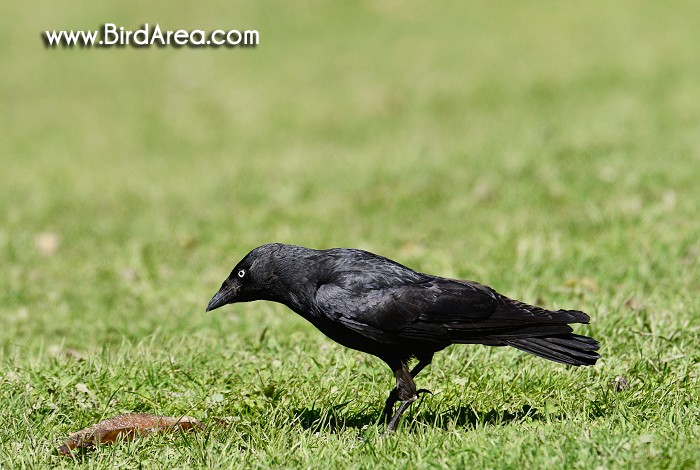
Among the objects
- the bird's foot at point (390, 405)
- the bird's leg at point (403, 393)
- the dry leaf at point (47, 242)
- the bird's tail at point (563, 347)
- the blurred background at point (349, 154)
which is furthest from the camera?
the dry leaf at point (47, 242)

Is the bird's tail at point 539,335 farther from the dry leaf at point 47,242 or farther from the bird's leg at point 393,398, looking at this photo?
the dry leaf at point 47,242

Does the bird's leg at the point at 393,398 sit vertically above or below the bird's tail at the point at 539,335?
below

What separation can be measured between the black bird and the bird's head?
0.10 meters

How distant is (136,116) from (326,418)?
10956mm

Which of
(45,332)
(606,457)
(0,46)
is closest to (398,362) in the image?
(606,457)

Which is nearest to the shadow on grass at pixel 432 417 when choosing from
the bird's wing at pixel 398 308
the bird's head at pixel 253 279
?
the bird's wing at pixel 398 308

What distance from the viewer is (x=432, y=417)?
4672 mm

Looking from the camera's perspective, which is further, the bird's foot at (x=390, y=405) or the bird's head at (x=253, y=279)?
the bird's head at (x=253, y=279)

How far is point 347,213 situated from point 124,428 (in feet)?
17.2

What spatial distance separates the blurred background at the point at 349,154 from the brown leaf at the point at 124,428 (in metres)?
1.73

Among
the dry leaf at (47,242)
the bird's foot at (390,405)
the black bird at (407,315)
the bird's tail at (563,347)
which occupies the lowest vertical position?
the bird's foot at (390,405)

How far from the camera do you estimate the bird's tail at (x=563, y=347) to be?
4.35 metres

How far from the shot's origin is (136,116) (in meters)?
14.8

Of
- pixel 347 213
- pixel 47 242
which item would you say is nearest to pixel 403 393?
pixel 347 213
